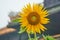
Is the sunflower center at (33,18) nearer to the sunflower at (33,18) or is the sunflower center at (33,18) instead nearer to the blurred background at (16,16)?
the sunflower at (33,18)

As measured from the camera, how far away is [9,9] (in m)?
1.11

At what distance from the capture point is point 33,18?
79 centimetres

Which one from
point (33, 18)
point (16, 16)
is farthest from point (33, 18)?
point (16, 16)

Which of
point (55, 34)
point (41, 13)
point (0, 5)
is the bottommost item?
point (55, 34)

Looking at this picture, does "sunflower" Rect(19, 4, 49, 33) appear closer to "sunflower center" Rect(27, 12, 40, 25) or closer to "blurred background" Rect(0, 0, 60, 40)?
"sunflower center" Rect(27, 12, 40, 25)

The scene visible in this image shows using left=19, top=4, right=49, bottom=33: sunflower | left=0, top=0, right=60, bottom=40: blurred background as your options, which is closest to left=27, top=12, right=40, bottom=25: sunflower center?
left=19, top=4, right=49, bottom=33: sunflower

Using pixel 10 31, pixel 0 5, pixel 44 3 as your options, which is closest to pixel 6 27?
pixel 10 31

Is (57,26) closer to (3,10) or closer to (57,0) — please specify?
(57,0)

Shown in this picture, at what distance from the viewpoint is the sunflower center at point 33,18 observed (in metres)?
0.77

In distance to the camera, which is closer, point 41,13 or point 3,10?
point 41,13

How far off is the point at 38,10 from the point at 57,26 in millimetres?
290

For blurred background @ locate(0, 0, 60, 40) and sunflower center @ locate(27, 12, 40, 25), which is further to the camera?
blurred background @ locate(0, 0, 60, 40)

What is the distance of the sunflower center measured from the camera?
77 centimetres

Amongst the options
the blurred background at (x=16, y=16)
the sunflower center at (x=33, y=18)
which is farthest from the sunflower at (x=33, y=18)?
the blurred background at (x=16, y=16)
